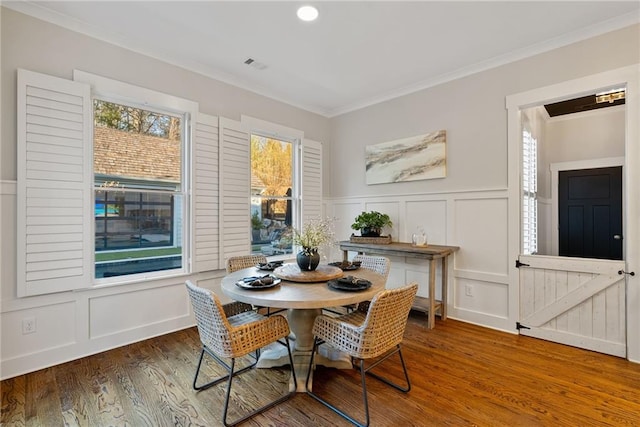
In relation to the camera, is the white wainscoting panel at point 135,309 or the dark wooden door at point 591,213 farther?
the dark wooden door at point 591,213

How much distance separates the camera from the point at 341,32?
2.77 m

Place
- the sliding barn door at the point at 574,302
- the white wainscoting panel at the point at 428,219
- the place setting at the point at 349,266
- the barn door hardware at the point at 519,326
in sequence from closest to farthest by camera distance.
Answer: the sliding barn door at the point at 574,302 → the place setting at the point at 349,266 → the barn door hardware at the point at 519,326 → the white wainscoting panel at the point at 428,219

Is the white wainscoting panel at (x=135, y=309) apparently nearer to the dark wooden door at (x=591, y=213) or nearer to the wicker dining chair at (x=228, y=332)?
the wicker dining chair at (x=228, y=332)

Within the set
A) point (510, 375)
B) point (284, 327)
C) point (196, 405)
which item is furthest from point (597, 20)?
point (196, 405)

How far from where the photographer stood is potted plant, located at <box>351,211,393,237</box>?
4.08 metres

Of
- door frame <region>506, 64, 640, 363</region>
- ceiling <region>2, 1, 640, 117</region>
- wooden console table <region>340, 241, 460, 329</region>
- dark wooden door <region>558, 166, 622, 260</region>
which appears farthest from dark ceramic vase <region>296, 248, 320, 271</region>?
dark wooden door <region>558, 166, 622, 260</region>

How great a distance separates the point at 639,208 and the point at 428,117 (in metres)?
2.23

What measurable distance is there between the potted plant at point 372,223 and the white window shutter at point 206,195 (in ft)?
6.31

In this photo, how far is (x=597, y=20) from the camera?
263cm

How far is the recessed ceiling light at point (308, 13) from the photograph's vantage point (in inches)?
95.8

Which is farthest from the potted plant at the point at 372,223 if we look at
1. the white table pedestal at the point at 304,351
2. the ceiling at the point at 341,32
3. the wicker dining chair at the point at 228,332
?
the wicker dining chair at the point at 228,332

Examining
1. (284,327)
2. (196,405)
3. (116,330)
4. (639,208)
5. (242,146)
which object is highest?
(242,146)

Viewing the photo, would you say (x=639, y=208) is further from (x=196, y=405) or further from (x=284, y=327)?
(x=196, y=405)

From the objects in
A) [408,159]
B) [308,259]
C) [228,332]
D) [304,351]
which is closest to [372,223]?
[408,159]
